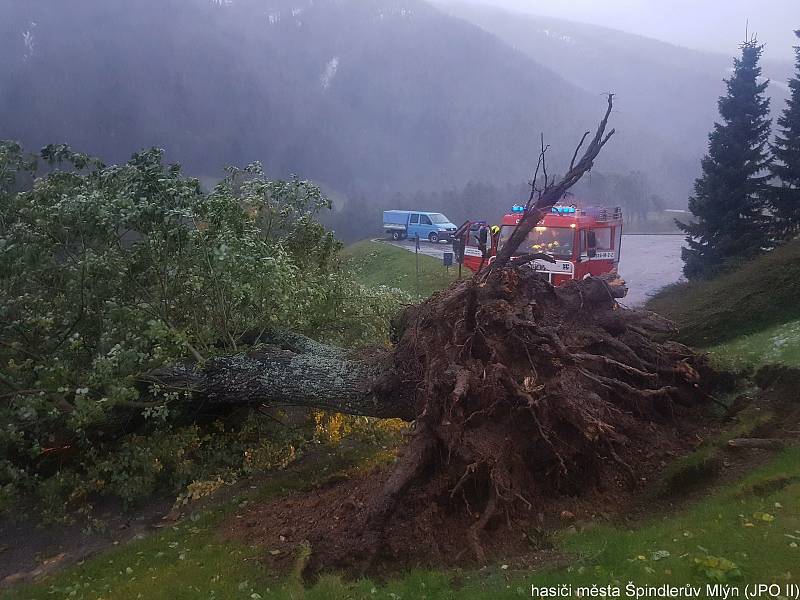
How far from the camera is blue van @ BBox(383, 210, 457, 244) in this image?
3148cm

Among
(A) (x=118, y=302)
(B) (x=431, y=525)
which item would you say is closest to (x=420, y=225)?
(A) (x=118, y=302)

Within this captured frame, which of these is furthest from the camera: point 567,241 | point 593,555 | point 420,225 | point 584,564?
point 420,225

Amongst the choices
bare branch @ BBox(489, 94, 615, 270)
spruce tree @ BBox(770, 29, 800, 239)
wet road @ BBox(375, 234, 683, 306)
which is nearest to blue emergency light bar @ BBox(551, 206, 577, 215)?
wet road @ BBox(375, 234, 683, 306)

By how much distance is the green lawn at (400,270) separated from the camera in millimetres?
20359

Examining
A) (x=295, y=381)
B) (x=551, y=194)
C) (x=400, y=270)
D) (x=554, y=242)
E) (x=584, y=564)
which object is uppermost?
(x=551, y=194)

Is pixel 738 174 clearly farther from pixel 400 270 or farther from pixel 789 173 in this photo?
pixel 400 270

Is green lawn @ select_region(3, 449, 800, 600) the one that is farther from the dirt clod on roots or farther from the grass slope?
the grass slope

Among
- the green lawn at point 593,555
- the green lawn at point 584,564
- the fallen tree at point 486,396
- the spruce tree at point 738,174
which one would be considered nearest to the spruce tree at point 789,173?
the spruce tree at point 738,174

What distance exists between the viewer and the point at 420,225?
32062 millimetres

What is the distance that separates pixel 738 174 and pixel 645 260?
878cm

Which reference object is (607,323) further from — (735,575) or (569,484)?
(735,575)

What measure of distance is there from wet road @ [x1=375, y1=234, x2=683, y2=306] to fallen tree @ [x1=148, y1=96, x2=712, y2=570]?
10.3 metres

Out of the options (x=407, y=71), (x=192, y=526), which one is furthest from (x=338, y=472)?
(x=407, y=71)

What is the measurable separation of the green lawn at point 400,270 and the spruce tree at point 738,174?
8544mm
